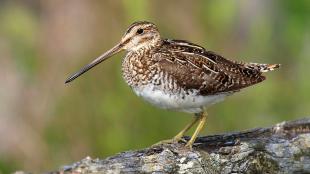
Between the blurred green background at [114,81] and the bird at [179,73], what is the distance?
1.16 m

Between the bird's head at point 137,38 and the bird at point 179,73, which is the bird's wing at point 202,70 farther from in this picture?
the bird's head at point 137,38

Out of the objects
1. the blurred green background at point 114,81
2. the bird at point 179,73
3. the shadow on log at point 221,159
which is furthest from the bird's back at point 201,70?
the blurred green background at point 114,81

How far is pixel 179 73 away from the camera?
6137 millimetres

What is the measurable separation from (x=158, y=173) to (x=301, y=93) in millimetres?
3579

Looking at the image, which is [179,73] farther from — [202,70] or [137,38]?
[137,38]

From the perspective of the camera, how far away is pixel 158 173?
16.0 ft

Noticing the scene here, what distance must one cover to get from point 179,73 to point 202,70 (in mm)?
178

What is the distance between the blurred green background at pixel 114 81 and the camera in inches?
306

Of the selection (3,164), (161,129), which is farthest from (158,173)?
(3,164)

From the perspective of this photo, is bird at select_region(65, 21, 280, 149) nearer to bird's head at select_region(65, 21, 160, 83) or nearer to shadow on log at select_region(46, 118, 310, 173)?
bird's head at select_region(65, 21, 160, 83)

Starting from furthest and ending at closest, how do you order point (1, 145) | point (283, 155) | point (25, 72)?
point (1, 145) < point (25, 72) < point (283, 155)

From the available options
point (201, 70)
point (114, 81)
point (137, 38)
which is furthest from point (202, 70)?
point (114, 81)

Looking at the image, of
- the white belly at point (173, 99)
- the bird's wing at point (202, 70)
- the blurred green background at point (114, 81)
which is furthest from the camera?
the blurred green background at point (114, 81)

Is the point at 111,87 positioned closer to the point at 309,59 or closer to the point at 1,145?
the point at 309,59
